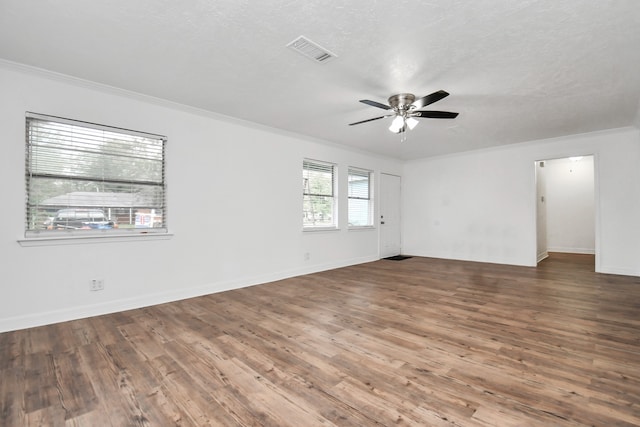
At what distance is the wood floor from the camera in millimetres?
1608

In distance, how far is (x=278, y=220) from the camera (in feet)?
16.3

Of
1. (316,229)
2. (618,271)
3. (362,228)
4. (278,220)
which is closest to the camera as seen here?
(278,220)

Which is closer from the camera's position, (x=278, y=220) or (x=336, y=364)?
(x=336, y=364)

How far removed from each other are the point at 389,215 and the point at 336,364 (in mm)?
5648

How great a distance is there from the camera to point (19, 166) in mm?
2840

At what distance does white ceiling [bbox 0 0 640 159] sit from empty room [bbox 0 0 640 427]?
2 cm

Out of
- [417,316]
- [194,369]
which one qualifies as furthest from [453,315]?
[194,369]

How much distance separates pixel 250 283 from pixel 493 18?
4.20m

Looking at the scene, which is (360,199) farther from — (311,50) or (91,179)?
(91,179)

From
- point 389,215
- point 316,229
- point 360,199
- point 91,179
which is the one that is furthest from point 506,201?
point 91,179

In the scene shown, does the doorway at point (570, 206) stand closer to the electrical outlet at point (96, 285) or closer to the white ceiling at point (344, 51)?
the white ceiling at point (344, 51)

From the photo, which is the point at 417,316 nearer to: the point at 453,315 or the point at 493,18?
the point at 453,315

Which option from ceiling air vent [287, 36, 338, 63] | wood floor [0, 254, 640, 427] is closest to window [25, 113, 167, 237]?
wood floor [0, 254, 640, 427]

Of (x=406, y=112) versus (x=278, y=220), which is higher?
(x=406, y=112)
